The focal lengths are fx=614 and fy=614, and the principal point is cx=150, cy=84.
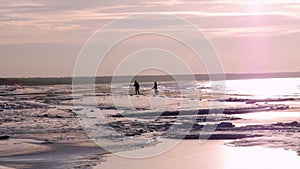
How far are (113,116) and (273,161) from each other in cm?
2003

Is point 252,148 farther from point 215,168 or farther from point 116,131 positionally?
point 116,131

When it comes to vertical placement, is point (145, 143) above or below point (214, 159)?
above

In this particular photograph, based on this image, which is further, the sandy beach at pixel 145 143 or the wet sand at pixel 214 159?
the sandy beach at pixel 145 143

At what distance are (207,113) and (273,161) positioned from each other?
2200 centimetres

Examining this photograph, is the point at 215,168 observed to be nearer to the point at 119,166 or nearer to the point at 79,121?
the point at 119,166

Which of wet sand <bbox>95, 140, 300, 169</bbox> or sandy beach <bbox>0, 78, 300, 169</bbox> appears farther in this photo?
sandy beach <bbox>0, 78, 300, 169</bbox>

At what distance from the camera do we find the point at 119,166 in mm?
18062

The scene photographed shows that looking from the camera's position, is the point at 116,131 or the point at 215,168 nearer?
the point at 215,168

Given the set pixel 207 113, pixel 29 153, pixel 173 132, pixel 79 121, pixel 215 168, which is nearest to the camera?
pixel 215 168

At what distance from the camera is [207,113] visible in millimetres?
40500

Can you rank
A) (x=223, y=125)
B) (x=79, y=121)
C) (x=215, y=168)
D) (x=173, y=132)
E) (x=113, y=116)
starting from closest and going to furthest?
(x=215, y=168) < (x=173, y=132) < (x=223, y=125) < (x=79, y=121) < (x=113, y=116)

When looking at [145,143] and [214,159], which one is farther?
[145,143]

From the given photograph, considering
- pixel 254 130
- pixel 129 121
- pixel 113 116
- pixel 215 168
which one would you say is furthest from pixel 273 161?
pixel 113 116

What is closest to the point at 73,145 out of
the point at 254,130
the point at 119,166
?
the point at 119,166
